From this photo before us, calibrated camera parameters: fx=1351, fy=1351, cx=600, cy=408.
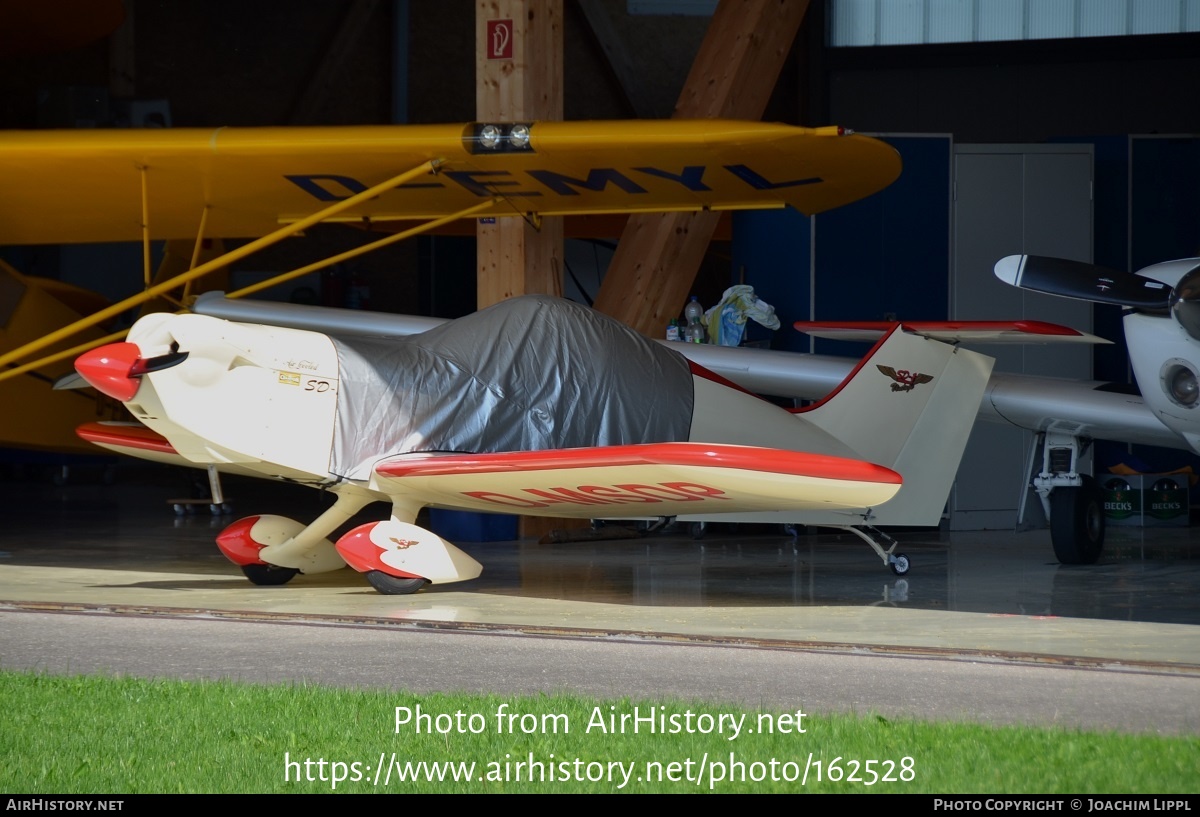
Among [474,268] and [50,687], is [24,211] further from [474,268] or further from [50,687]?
[474,268]

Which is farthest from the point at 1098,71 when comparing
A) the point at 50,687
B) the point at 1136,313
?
the point at 50,687

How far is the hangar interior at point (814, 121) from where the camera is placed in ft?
34.0

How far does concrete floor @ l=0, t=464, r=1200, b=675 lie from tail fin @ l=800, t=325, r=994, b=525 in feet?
1.93

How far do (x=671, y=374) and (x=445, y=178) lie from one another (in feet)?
6.20

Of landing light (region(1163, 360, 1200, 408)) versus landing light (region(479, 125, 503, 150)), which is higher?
landing light (region(479, 125, 503, 150))

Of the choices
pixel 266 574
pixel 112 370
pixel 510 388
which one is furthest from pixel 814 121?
pixel 112 370

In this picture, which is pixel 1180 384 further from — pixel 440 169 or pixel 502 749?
pixel 502 749

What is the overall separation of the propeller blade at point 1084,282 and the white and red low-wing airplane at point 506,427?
A: 85 centimetres

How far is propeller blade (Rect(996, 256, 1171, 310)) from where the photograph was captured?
21.7ft

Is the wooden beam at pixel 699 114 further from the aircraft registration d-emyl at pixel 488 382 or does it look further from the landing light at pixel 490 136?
the landing light at pixel 490 136

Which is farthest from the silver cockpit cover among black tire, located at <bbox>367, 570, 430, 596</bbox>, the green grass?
the green grass

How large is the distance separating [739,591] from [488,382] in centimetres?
165

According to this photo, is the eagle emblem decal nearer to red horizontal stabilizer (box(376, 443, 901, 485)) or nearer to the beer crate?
red horizontal stabilizer (box(376, 443, 901, 485))

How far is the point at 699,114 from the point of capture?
1052cm
